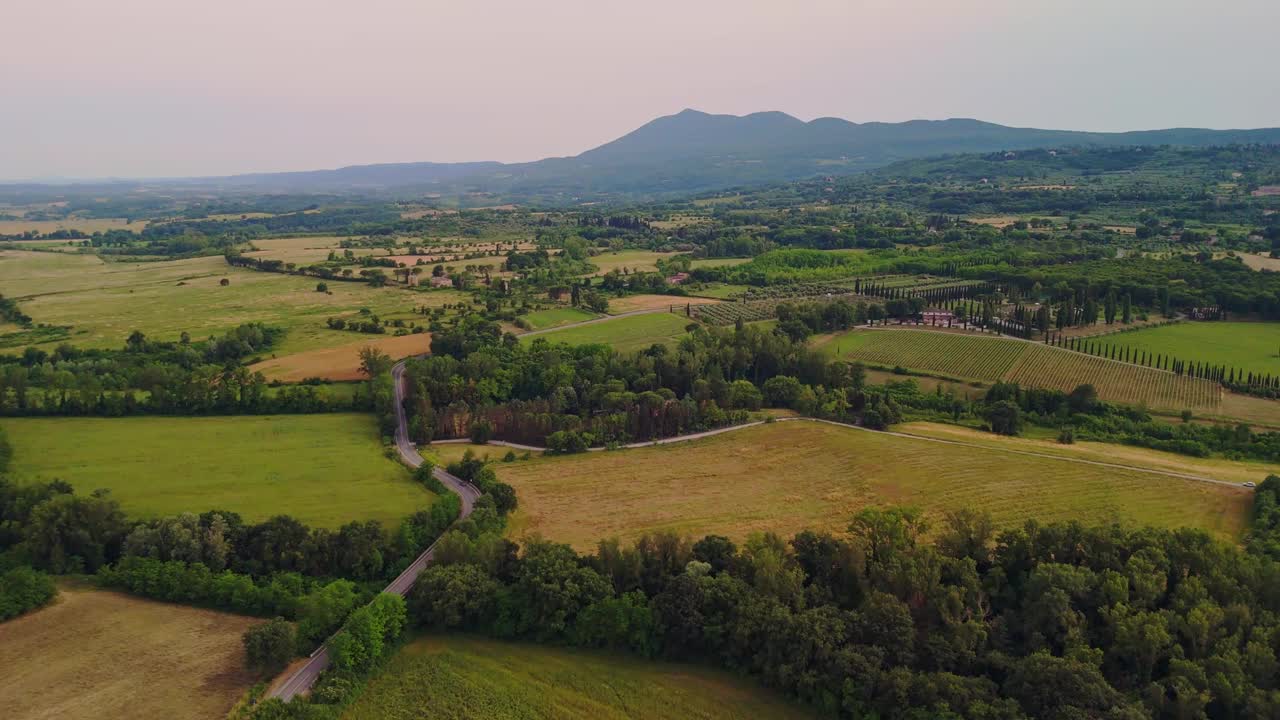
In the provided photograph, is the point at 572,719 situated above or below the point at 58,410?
below

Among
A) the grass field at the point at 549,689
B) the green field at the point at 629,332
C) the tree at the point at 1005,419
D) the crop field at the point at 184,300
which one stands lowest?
the grass field at the point at 549,689

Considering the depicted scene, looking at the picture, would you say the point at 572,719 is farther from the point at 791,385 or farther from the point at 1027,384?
the point at 1027,384

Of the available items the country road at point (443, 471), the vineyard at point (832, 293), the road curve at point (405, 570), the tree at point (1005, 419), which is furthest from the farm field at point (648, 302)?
the tree at point (1005, 419)

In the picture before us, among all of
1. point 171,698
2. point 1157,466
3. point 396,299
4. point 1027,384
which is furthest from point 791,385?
point 396,299

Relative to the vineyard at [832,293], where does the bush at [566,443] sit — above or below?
below

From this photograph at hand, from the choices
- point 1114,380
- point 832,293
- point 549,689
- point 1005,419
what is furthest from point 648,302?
point 549,689

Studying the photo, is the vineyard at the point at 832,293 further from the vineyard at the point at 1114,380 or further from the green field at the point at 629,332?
the vineyard at the point at 1114,380

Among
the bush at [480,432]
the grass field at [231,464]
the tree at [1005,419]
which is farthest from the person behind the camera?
the tree at [1005,419]
